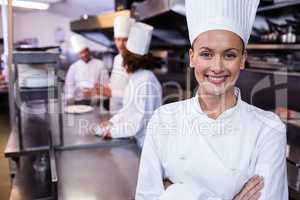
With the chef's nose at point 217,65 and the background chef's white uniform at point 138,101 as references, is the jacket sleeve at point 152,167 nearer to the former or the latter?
the chef's nose at point 217,65

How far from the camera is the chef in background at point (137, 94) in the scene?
1.78m

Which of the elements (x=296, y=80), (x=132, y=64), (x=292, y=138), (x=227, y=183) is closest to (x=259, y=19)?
(x=296, y=80)

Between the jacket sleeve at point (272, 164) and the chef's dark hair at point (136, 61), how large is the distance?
3.55 ft

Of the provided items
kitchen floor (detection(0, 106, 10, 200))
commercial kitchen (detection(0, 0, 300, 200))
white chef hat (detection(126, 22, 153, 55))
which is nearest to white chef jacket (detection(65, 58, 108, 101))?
commercial kitchen (detection(0, 0, 300, 200))

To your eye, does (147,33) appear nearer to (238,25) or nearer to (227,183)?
(238,25)

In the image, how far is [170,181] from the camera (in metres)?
1.07

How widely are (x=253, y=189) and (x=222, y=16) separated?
57cm

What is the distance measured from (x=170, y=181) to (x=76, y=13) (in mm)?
7268

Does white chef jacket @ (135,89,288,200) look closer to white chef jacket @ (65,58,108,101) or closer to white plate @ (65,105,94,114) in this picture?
white plate @ (65,105,94,114)

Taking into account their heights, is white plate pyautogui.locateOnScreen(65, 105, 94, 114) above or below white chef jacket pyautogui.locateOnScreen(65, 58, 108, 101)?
below

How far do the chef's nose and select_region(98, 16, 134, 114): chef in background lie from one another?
128 cm

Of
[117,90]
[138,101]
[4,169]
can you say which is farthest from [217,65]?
[4,169]

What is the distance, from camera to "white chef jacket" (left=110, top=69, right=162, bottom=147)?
1771 mm

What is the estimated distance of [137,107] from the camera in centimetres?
178
